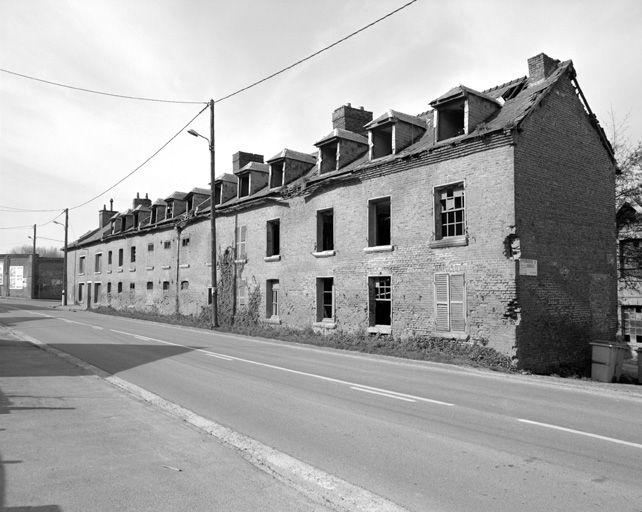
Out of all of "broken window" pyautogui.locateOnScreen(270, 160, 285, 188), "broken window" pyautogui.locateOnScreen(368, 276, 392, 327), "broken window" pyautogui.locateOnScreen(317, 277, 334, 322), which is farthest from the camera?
"broken window" pyautogui.locateOnScreen(270, 160, 285, 188)

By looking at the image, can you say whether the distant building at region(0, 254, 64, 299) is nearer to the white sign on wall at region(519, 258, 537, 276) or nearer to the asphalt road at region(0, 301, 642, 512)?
the asphalt road at region(0, 301, 642, 512)

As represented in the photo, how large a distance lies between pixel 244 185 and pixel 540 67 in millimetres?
16507

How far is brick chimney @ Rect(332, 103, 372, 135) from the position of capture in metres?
24.3

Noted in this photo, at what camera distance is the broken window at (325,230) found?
21.9 m

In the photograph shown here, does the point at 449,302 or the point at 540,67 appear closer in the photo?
the point at 449,302

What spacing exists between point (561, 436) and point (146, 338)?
52.4ft

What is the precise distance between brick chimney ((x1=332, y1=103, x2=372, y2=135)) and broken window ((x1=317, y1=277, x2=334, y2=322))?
25.1 ft

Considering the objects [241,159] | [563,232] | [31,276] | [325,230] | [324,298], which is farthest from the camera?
[31,276]

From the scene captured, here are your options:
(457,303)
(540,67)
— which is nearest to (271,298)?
(457,303)

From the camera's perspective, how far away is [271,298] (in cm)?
2480

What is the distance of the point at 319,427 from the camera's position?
22.2ft

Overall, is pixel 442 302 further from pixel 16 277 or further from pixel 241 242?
pixel 16 277

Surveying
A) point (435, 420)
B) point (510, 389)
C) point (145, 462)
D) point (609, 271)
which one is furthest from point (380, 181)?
point (145, 462)

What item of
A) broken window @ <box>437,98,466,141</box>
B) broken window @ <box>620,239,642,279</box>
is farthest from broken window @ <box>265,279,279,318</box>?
broken window @ <box>620,239,642,279</box>
